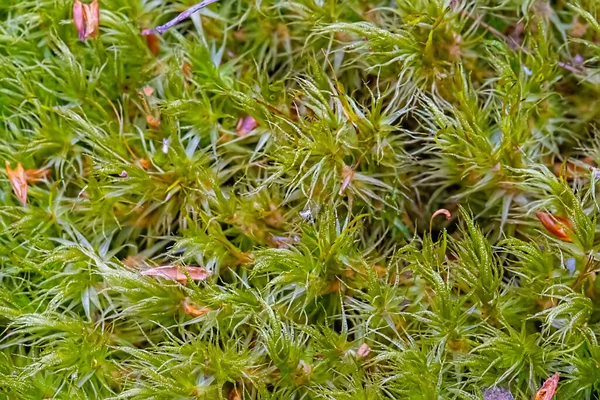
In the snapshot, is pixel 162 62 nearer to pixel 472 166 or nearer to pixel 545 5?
pixel 472 166

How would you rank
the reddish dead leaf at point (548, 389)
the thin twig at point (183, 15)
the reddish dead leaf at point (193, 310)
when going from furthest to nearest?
the thin twig at point (183, 15) < the reddish dead leaf at point (193, 310) < the reddish dead leaf at point (548, 389)

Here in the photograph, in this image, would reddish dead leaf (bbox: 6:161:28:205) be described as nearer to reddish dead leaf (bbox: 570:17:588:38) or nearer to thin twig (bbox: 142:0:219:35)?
thin twig (bbox: 142:0:219:35)

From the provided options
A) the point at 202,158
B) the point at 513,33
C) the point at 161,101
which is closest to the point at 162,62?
the point at 161,101

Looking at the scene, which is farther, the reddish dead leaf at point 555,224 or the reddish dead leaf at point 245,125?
the reddish dead leaf at point 245,125

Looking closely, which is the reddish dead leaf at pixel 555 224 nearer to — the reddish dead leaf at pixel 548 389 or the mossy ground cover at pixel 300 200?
the mossy ground cover at pixel 300 200

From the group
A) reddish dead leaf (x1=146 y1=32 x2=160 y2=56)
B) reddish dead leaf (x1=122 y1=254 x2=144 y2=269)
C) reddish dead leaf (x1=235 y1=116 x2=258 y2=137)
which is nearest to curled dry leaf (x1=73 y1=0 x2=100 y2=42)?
reddish dead leaf (x1=146 y1=32 x2=160 y2=56)

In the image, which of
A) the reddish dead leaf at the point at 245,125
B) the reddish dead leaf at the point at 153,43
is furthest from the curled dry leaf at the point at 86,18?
the reddish dead leaf at the point at 245,125
